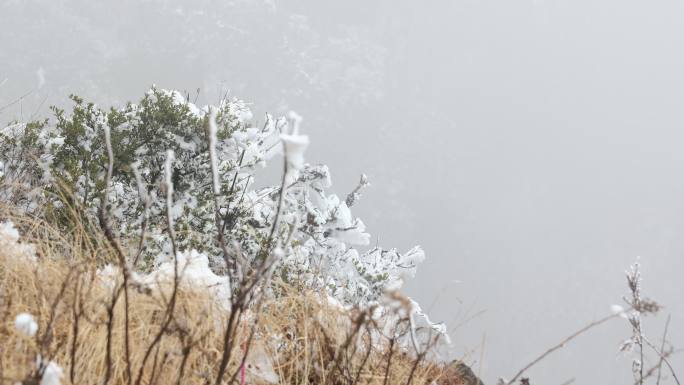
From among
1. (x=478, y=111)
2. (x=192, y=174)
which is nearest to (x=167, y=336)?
(x=192, y=174)

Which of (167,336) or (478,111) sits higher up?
(478,111)

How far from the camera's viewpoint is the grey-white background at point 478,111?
82250mm

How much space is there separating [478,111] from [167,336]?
405 ft

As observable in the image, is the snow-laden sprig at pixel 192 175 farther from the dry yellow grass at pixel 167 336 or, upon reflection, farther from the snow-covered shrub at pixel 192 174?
the dry yellow grass at pixel 167 336

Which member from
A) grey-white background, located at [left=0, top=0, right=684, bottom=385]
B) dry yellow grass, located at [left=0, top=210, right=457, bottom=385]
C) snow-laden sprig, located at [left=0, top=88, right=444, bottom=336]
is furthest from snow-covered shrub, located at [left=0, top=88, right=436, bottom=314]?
grey-white background, located at [left=0, top=0, right=684, bottom=385]

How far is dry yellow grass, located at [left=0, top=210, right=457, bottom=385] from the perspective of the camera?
1361mm

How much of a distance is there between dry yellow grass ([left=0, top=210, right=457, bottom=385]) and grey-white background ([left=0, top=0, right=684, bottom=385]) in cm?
6587

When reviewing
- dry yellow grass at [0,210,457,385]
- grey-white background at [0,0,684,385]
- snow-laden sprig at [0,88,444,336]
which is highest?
grey-white background at [0,0,684,385]

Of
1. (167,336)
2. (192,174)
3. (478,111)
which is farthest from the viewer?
(478,111)

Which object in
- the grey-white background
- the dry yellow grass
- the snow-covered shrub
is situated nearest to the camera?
the dry yellow grass

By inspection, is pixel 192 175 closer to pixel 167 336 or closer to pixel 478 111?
pixel 167 336

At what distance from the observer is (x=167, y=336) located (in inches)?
61.1

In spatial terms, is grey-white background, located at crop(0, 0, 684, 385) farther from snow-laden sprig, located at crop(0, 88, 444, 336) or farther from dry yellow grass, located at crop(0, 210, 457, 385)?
dry yellow grass, located at crop(0, 210, 457, 385)

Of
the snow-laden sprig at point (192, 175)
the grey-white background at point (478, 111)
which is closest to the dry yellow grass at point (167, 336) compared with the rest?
the snow-laden sprig at point (192, 175)
